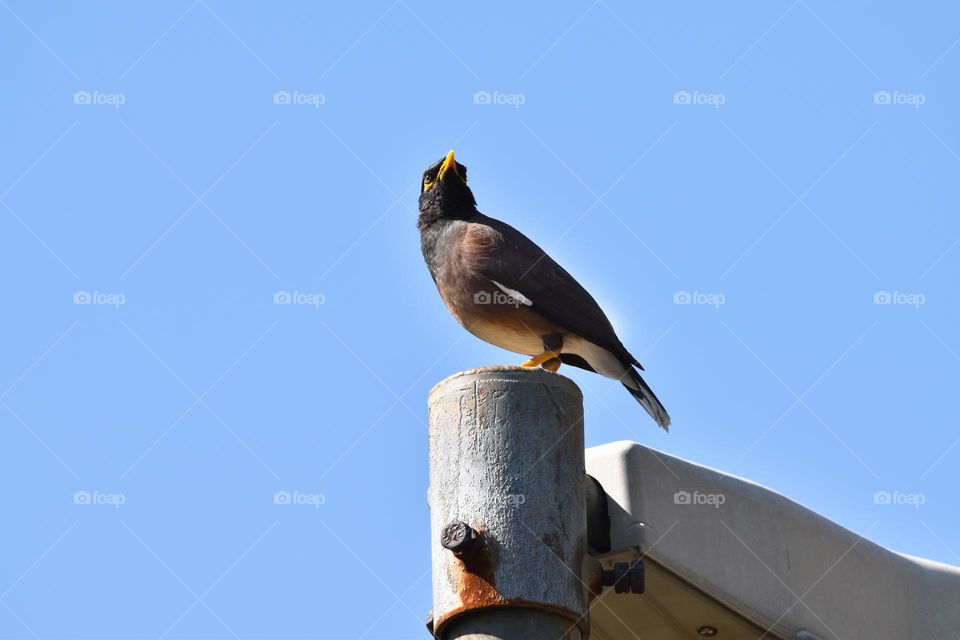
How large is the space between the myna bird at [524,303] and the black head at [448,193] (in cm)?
19

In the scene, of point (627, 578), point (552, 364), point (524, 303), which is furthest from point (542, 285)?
point (627, 578)

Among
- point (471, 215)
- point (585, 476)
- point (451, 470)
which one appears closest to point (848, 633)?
point (585, 476)

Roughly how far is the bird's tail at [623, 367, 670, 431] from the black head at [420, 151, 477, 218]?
4.02 feet

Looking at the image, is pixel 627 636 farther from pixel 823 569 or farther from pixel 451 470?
pixel 451 470

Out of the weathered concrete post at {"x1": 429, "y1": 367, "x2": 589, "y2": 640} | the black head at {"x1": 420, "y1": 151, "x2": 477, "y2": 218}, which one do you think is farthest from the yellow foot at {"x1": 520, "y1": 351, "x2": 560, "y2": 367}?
the weathered concrete post at {"x1": 429, "y1": 367, "x2": 589, "y2": 640}

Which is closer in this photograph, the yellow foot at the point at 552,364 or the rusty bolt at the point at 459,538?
the rusty bolt at the point at 459,538

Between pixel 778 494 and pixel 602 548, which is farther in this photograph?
pixel 778 494

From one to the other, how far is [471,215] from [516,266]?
64 cm

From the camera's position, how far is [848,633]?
16.0 ft

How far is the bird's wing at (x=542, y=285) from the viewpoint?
654 centimetres

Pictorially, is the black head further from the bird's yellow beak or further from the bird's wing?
the bird's wing

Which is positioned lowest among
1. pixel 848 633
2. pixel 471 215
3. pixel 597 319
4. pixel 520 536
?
pixel 848 633

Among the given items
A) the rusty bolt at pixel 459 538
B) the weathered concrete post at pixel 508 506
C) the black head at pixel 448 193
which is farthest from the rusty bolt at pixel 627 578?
the black head at pixel 448 193

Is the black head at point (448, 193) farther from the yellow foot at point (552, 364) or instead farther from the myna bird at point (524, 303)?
the yellow foot at point (552, 364)
